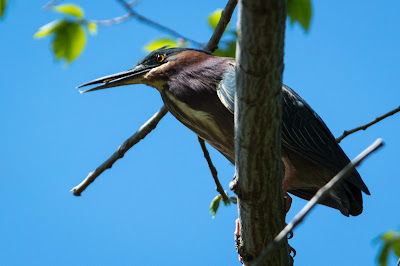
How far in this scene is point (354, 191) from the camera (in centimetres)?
330

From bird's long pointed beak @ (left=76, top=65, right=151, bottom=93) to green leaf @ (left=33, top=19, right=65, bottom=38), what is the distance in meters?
0.59

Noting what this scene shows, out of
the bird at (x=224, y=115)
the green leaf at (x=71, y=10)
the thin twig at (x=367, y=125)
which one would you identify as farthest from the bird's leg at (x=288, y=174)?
the green leaf at (x=71, y=10)

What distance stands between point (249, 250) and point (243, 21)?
1197 mm

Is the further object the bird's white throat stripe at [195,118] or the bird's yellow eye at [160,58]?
the bird's yellow eye at [160,58]

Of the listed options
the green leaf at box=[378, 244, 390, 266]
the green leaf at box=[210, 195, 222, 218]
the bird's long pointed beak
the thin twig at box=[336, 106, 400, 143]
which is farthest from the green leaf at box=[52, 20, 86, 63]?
the green leaf at box=[378, 244, 390, 266]

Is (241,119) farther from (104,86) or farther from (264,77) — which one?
(104,86)

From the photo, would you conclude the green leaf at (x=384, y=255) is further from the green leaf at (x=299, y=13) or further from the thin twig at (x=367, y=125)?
the green leaf at (x=299, y=13)

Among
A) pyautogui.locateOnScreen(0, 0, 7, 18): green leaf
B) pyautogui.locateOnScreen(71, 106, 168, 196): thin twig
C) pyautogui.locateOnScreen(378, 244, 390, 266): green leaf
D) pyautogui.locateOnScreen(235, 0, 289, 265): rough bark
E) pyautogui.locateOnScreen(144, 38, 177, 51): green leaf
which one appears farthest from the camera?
pyautogui.locateOnScreen(144, 38, 177, 51): green leaf

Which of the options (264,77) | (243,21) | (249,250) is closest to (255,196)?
(249,250)

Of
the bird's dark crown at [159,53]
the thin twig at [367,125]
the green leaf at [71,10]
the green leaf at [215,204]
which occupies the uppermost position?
the green leaf at [71,10]

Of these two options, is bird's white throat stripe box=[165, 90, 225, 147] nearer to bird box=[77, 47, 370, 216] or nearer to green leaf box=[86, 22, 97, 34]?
bird box=[77, 47, 370, 216]

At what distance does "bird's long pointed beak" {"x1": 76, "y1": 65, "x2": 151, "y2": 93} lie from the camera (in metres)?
3.48

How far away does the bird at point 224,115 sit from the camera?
3109 millimetres

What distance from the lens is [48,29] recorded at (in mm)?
2998
